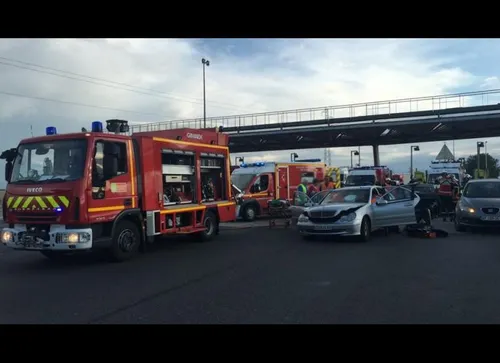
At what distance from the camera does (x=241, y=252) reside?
36.2ft

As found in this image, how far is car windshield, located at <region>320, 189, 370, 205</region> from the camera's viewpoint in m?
13.3

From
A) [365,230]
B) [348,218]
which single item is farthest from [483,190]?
[348,218]

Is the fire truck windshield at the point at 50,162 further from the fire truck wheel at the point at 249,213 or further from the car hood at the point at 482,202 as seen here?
the fire truck wheel at the point at 249,213

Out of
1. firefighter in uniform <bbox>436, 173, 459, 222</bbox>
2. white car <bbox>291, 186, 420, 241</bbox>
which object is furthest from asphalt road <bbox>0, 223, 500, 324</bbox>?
firefighter in uniform <bbox>436, 173, 459, 222</bbox>

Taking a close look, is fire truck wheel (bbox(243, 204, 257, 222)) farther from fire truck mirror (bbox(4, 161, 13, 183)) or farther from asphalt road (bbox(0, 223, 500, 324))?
fire truck mirror (bbox(4, 161, 13, 183))

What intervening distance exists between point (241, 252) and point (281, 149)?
52.2 metres

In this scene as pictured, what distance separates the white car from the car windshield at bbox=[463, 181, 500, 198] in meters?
1.80

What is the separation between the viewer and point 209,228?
1337 cm

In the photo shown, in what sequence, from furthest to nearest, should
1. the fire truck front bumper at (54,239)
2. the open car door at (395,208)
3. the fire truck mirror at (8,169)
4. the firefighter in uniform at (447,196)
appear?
the firefighter in uniform at (447,196) < the open car door at (395,208) < the fire truck mirror at (8,169) < the fire truck front bumper at (54,239)

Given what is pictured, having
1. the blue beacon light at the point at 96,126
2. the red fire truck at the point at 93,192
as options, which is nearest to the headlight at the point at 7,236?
the red fire truck at the point at 93,192

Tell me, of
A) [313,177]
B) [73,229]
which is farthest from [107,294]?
[313,177]

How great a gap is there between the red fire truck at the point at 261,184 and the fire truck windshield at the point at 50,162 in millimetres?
10644

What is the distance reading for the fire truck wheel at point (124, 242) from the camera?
31.5ft
